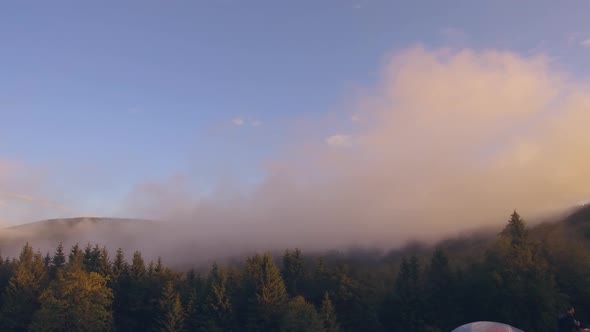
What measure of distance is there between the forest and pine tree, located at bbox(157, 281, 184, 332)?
0.53 feet

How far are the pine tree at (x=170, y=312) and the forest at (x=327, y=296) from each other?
6.4 inches

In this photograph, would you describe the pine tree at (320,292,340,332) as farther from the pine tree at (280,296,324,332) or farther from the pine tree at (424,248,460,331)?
the pine tree at (424,248,460,331)

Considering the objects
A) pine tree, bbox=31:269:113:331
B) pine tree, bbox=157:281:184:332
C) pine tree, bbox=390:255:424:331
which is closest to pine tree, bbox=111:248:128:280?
pine tree, bbox=31:269:113:331

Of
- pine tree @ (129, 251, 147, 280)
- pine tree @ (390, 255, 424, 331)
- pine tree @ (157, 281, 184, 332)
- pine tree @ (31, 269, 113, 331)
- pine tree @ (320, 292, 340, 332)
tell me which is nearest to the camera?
pine tree @ (31, 269, 113, 331)

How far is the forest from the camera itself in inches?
2196

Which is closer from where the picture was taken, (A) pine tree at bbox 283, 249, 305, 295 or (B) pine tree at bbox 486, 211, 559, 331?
(B) pine tree at bbox 486, 211, 559, 331

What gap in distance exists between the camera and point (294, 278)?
293 feet

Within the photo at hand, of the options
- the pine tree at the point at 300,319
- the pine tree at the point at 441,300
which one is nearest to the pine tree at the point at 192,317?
the pine tree at the point at 300,319

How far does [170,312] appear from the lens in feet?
213

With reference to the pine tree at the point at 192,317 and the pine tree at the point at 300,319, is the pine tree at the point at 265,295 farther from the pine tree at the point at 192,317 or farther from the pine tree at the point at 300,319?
the pine tree at the point at 192,317

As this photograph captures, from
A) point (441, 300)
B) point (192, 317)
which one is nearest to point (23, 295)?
point (192, 317)

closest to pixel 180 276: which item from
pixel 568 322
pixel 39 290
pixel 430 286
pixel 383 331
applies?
pixel 39 290

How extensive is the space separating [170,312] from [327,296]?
2069cm

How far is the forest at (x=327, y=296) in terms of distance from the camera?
55781mm
